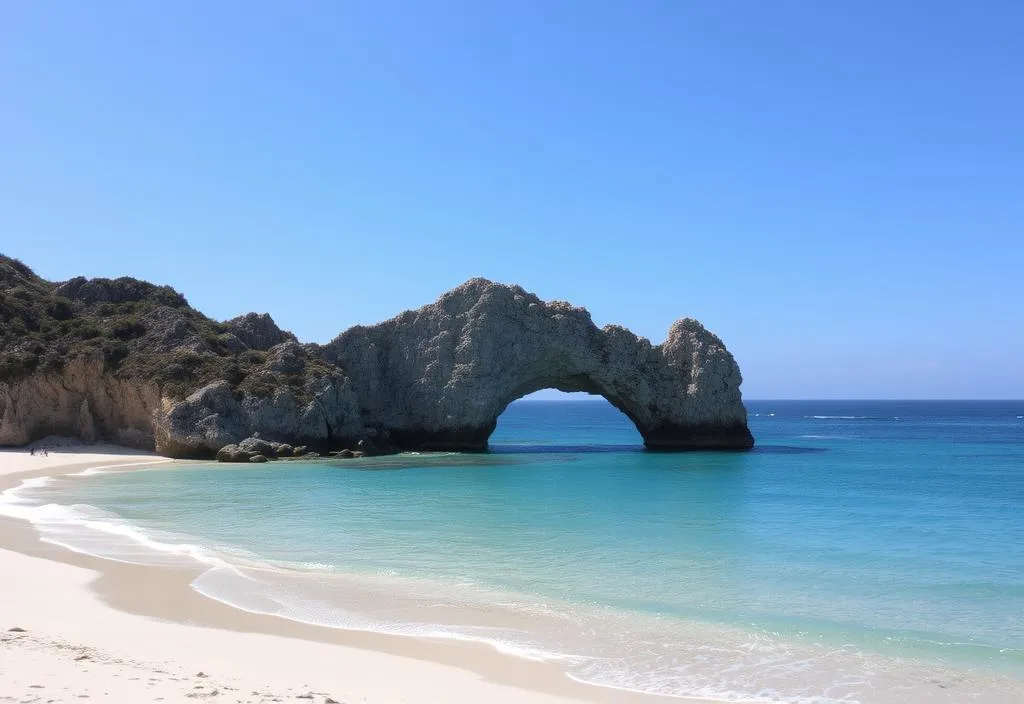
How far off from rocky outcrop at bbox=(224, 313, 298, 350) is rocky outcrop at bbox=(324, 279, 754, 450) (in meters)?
6.58

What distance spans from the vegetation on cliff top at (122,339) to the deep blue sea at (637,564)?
1022 cm

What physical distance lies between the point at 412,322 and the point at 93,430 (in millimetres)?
16564

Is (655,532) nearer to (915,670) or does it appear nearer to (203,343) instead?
(915,670)

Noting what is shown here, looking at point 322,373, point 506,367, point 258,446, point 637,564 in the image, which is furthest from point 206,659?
point 506,367

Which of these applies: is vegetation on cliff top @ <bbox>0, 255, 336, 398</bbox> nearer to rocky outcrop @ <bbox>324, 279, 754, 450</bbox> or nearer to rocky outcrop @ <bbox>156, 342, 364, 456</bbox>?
rocky outcrop @ <bbox>156, 342, 364, 456</bbox>

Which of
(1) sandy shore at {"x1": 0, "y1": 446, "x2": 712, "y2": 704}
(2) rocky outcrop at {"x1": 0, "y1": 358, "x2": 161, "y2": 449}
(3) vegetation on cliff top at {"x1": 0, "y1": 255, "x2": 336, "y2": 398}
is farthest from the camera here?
(3) vegetation on cliff top at {"x1": 0, "y1": 255, "x2": 336, "y2": 398}

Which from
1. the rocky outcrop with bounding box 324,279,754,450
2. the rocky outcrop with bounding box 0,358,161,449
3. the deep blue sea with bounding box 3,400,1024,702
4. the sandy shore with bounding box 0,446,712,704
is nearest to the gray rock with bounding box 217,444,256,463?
the rocky outcrop with bounding box 0,358,161,449

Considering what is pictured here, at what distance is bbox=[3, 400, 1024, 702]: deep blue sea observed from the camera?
8.16 meters

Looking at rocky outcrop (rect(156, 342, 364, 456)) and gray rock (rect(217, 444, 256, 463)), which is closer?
gray rock (rect(217, 444, 256, 463))

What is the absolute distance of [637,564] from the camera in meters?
12.8

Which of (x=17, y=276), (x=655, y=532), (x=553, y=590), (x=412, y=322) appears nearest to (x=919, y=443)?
(x=412, y=322)

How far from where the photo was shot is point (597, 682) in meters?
7.34

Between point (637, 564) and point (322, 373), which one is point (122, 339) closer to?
point (322, 373)

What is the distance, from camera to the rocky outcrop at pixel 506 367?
134ft
